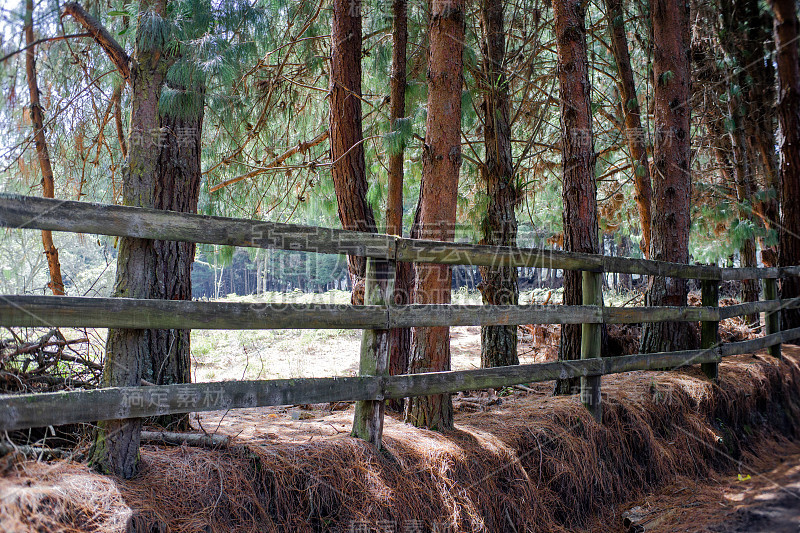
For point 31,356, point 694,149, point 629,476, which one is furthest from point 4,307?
point 694,149

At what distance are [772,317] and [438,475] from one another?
589 cm

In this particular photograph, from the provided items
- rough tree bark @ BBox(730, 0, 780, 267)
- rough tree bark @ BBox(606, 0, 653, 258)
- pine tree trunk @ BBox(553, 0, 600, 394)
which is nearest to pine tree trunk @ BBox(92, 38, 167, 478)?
pine tree trunk @ BBox(553, 0, 600, 394)

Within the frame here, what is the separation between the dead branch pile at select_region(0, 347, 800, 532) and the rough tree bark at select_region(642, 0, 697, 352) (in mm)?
1269

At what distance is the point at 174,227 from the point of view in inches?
104

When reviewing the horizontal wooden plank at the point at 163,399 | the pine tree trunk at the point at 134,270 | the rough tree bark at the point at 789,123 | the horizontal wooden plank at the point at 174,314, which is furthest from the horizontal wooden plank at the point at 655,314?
the rough tree bark at the point at 789,123

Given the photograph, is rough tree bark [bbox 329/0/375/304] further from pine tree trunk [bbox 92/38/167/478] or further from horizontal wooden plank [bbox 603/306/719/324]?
horizontal wooden plank [bbox 603/306/719/324]

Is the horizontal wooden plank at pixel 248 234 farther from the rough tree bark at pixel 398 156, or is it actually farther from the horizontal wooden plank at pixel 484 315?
the rough tree bark at pixel 398 156

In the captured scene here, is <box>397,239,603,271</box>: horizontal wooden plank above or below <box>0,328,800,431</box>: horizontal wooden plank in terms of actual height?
above

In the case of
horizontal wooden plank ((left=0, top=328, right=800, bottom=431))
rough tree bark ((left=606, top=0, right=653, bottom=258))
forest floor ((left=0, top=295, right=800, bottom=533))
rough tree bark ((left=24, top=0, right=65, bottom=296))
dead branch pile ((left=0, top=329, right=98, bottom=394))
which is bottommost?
forest floor ((left=0, top=295, right=800, bottom=533))

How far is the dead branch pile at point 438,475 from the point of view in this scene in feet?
7.76

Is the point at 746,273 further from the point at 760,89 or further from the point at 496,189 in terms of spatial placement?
the point at 760,89

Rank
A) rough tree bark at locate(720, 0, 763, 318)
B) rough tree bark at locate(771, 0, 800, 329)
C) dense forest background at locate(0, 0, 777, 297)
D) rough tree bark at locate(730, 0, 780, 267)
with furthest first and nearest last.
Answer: rough tree bark at locate(730, 0, 780, 267), rough tree bark at locate(720, 0, 763, 318), rough tree bark at locate(771, 0, 800, 329), dense forest background at locate(0, 0, 777, 297)

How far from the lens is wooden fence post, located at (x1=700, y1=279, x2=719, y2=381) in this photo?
5.69 meters

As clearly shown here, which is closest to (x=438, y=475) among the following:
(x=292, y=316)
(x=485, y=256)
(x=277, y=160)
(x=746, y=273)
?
(x=292, y=316)
